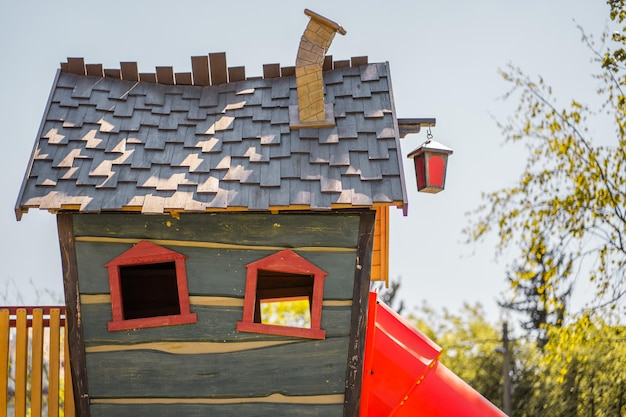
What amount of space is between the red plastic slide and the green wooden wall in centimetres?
61

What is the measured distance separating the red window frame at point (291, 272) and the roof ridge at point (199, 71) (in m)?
1.86

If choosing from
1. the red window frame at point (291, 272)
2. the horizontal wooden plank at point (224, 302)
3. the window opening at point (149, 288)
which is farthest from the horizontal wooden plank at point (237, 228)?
the window opening at point (149, 288)

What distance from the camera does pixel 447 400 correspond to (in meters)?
6.79

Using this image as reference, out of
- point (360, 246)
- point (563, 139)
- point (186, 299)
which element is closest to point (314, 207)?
point (360, 246)

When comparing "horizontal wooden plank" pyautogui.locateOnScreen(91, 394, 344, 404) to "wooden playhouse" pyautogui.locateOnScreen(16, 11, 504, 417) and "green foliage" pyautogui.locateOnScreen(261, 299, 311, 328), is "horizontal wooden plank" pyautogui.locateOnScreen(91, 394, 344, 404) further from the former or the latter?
"green foliage" pyautogui.locateOnScreen(261, 299, 311, 328)

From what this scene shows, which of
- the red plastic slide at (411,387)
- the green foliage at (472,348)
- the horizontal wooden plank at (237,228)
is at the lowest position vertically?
the green foliage at (472,348)

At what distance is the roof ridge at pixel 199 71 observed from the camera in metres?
7.12

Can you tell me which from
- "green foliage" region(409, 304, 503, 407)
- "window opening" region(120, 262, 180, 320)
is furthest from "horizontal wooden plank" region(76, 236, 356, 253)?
"green foliage" region(409, 304, 503, 407)

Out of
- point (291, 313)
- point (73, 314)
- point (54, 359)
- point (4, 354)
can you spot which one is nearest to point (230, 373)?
point (73, 314)

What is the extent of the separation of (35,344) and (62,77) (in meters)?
2.40

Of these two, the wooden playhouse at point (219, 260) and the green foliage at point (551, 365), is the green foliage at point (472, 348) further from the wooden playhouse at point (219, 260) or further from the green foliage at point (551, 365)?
the wooden playhouse at point (219, 260)

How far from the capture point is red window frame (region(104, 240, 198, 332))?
6199mm

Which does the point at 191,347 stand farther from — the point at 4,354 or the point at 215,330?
the point at 4,354

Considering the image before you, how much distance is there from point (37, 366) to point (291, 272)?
2.27 metres
